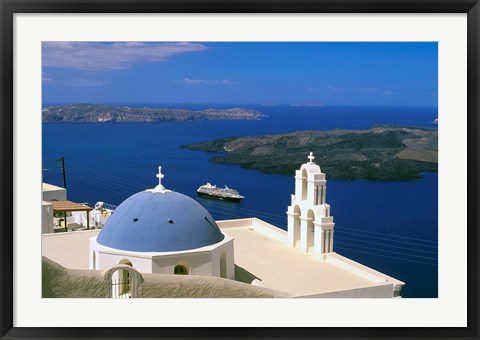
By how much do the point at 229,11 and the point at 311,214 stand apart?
6.82 m

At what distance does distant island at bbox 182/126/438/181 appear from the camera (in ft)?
113

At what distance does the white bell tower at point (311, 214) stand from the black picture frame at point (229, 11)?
5.37 m

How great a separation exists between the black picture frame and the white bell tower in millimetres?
5369

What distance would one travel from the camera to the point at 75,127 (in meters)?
32.1

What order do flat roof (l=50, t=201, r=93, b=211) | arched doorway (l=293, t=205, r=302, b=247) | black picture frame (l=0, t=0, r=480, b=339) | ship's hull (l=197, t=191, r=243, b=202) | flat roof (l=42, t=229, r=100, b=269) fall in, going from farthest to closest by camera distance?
ship's hull (l=197, t=191, r=243, b=202) < flat roof (l=50, t=201, r=93, b=211) < arched doorway (l=293, t=205, r=302, b=247) < flat roof (l=42, t=229, r=100, b=269) < black picture frame (l=0, t=0, r=480, b=339)

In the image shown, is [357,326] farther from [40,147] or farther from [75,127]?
[75,127]

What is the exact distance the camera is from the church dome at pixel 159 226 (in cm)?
934

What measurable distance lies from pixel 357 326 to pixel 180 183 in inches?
851

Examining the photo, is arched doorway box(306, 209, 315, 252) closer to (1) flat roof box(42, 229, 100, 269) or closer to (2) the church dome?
(2) the church dome

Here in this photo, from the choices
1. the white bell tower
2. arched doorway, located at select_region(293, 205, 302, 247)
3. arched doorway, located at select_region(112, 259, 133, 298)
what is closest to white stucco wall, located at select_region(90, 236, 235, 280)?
arched doorway, located at select_region(112, 259, 133, 298)

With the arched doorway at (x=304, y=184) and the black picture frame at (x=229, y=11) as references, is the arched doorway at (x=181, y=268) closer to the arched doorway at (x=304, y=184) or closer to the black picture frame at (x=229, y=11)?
the black picture frame at (x=229, y=11)

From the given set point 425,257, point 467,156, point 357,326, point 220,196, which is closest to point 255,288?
point 357,326

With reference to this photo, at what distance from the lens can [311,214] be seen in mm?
12180

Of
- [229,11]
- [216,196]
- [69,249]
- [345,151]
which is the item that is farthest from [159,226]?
[345,151]
